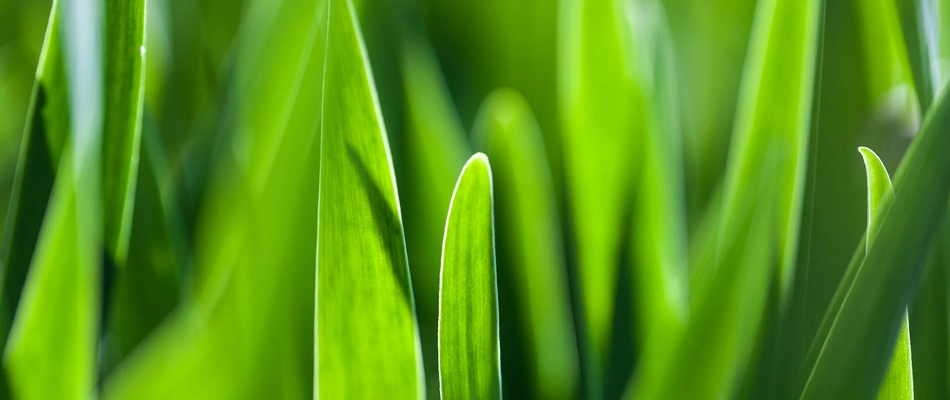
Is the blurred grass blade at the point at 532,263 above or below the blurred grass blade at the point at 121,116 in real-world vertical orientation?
below

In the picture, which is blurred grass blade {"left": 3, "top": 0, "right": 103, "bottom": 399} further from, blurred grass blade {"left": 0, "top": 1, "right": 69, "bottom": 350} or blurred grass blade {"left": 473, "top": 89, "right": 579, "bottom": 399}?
blurred grass blade {"left": 473, "top": 89, "right": 579, "bottom": 399}

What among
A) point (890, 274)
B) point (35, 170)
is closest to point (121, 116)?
point (35, 170)

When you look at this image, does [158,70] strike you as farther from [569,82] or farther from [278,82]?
[569,82]

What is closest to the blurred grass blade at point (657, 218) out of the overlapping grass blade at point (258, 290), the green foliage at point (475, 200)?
the green foliage at point (475, 200)

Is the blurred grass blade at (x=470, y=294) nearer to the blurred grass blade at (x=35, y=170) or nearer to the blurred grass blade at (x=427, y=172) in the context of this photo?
the blurred grass blade at (x=427, y=172)

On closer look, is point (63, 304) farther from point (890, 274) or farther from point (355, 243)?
point (890, 274)

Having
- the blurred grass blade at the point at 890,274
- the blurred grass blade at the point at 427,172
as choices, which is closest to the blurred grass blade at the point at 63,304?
the blurred grass blade at the point at 427,172
